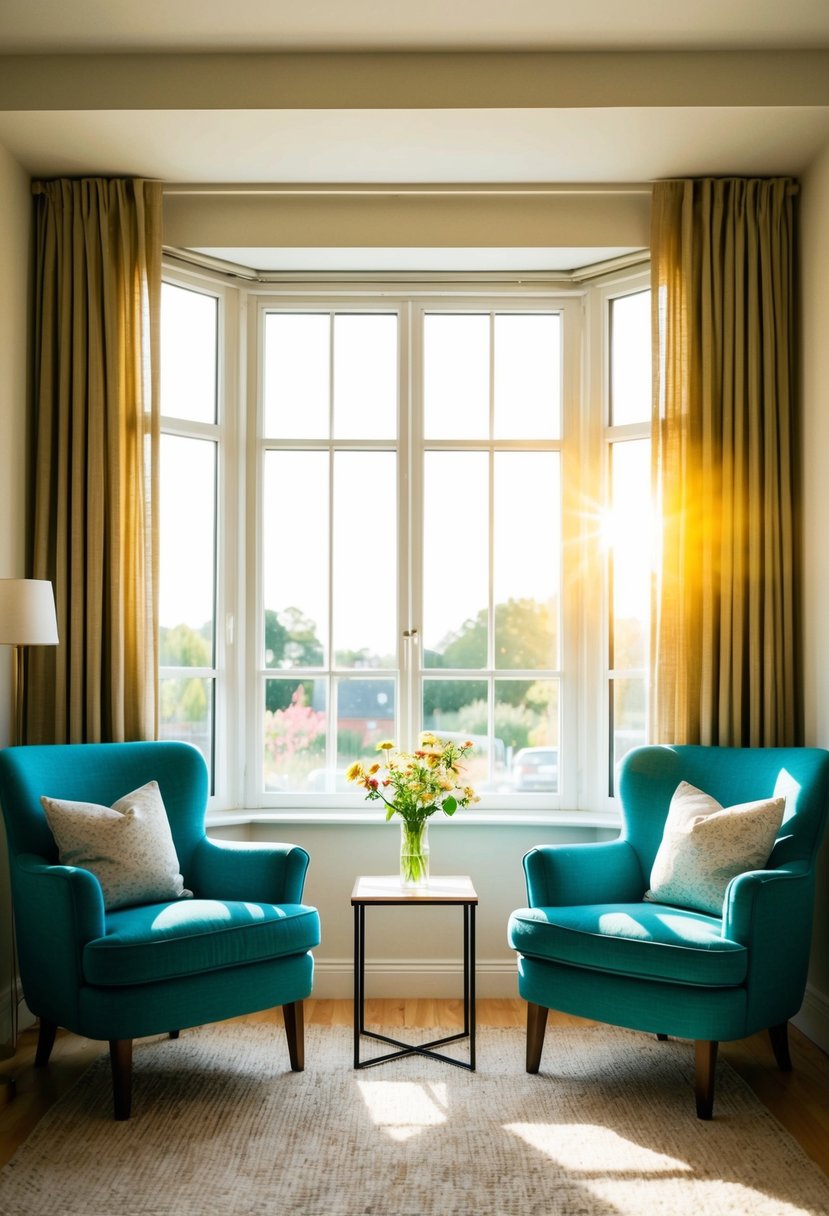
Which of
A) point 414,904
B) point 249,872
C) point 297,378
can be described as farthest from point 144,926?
point 297,378

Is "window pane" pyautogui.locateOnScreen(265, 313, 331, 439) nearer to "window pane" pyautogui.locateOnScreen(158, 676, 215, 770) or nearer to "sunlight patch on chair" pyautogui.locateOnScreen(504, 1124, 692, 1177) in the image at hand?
"window pane" pyautogui.locateOnScreen(158, 676, 215, 770)

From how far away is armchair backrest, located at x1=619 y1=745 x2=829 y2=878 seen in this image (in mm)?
3170

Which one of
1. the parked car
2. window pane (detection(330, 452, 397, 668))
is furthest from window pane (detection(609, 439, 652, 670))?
window pane (detection(330, 452, 397, 668))

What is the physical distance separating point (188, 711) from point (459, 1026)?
5.18 feet

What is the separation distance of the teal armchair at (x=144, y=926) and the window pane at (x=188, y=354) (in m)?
1.42

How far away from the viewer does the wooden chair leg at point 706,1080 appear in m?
2.86

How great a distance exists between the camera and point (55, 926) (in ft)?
9.65

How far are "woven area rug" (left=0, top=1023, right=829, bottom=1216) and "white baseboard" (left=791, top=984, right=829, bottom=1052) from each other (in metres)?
0.45

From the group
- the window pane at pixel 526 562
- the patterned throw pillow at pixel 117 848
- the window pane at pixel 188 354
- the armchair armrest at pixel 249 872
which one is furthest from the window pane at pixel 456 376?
the patterned throw pillow at pixel 117 848

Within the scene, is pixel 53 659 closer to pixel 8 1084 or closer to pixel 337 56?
pixel 8 1084

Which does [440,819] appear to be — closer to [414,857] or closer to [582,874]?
[414,857]

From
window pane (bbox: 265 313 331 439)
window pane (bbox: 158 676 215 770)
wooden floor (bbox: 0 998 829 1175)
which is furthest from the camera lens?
window pane (bbox: 265 313 331 439)

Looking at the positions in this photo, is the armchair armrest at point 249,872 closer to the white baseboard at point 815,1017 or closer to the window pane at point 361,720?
the window pane at point 361,720

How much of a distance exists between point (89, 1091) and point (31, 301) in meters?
2.73
